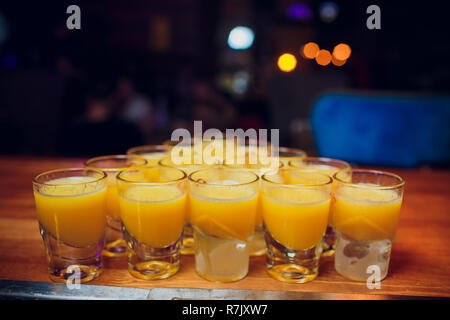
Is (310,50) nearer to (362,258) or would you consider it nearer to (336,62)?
(336,62)

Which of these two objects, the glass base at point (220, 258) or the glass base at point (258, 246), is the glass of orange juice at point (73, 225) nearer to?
the glass base at point (220, 258)

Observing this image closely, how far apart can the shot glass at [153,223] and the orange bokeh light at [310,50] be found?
818 cm

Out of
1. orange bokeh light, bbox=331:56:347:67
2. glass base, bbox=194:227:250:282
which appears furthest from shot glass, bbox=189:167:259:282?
orange bokeh light, bbox=331:56:347:67

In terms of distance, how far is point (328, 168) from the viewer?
1.02 m

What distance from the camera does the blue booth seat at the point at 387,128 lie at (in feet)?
7.68

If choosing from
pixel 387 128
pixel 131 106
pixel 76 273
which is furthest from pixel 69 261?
pixel 131 106

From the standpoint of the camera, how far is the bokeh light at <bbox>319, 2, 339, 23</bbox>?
8.39 metres

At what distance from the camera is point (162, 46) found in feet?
27.6

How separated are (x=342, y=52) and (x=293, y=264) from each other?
9264 mm

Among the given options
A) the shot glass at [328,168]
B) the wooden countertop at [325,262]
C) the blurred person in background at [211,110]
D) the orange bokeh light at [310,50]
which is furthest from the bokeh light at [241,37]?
the shot glass at [328,168]

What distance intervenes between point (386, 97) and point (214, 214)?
1959 mm
